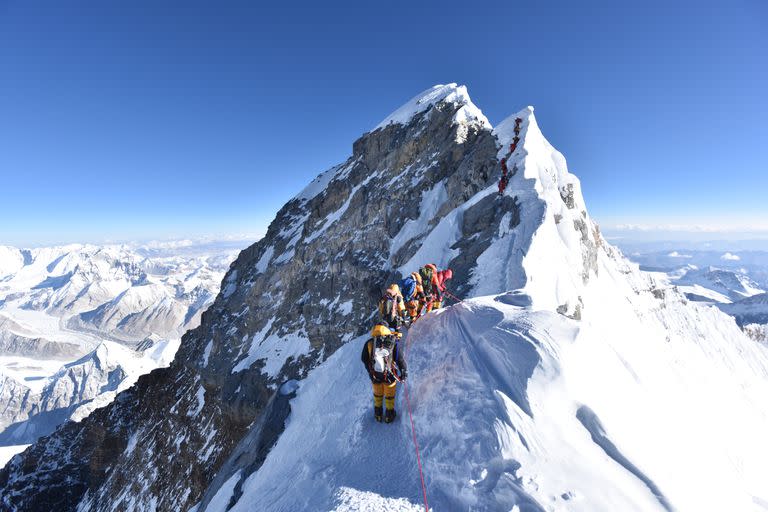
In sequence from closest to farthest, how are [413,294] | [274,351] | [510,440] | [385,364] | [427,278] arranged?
1. [510,440]
2. [385,364]
3. [413,294]
4. [427,278]
5. [274,351]

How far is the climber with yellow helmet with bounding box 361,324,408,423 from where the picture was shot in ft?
25.5

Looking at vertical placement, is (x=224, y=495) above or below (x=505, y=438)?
below

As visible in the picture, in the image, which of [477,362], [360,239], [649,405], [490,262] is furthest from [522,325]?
[360,239]

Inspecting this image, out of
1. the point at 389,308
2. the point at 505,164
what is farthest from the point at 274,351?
the point at 389,308

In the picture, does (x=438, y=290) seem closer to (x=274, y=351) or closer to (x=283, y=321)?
(x=274, y=351)

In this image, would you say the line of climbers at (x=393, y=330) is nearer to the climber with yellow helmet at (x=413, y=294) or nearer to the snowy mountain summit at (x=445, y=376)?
the climber with yellow helmet at (x=413, y=294)

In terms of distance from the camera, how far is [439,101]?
4122 centimetres

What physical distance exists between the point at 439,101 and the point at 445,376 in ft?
130

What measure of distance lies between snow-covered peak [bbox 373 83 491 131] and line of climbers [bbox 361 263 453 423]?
28.6m

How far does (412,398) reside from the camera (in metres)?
8.48

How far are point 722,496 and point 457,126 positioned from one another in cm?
3480

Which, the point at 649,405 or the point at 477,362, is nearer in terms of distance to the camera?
the point at 649,405

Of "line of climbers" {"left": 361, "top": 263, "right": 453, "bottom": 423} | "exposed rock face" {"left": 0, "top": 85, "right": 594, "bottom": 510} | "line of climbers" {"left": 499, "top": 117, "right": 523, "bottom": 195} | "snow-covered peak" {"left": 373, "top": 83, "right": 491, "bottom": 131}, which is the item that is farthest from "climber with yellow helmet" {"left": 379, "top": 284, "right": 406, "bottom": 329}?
"snow-covered peak" {"left": 373, "top": 83, "right": 491, "bottom": 131}

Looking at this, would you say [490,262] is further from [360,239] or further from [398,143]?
[398,143]
